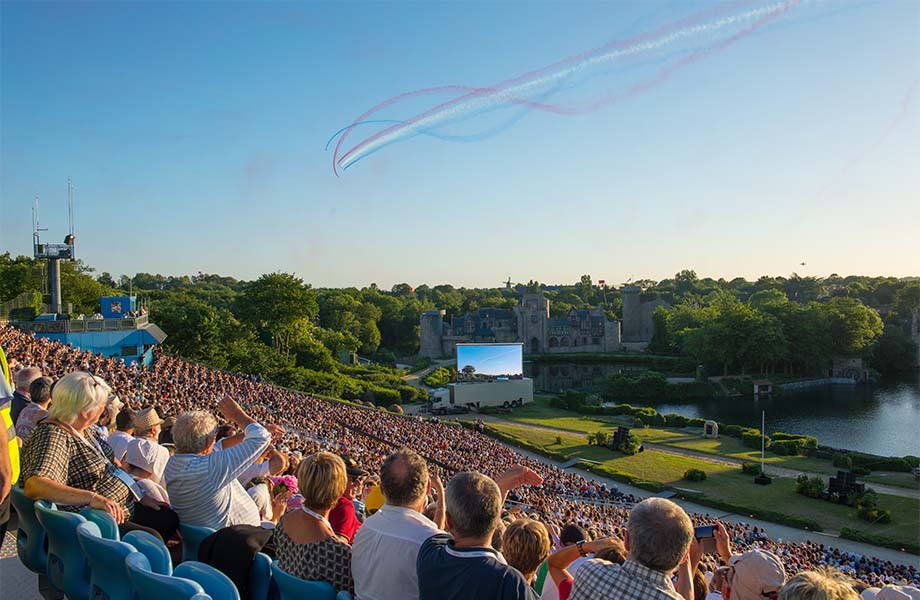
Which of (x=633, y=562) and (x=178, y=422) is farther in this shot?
(x=178, y=422)

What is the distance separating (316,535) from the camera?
3477 millimetres

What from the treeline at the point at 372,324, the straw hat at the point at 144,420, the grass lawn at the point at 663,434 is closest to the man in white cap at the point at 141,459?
the straw hat at the point at 144,420

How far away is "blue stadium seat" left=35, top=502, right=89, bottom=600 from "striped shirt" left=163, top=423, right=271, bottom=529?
0.54 metres

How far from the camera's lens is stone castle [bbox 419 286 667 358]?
3046 inches

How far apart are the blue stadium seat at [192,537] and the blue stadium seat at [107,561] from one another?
1.80 ft

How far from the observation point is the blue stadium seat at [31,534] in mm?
4316

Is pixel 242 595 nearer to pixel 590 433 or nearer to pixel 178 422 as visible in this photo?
pixel 178 422

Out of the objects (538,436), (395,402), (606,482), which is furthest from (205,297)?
(606,482)

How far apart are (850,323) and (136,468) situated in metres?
72.7

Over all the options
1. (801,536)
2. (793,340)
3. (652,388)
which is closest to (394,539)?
(801,536)

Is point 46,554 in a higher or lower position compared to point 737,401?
higher

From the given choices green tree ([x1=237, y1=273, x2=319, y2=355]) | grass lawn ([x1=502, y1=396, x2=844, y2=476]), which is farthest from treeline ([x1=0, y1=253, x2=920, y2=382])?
grass lawn ([x1=502, y1=396, x2=844, y2=476])

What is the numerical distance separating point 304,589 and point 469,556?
0.88m

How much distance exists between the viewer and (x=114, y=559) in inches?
131
